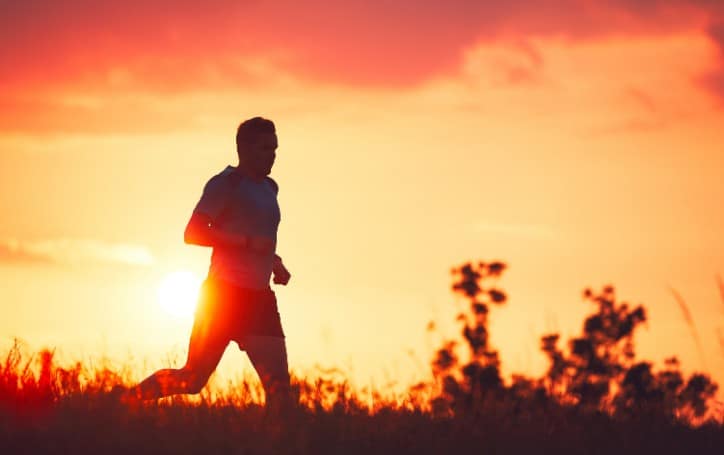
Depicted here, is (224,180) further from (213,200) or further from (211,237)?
(211,237)

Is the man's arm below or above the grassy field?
above

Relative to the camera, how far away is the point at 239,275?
25.8ft

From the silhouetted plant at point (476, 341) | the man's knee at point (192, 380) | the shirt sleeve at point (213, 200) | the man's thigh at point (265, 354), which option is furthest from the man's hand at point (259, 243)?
the silhouetted plant at point (476, 341)

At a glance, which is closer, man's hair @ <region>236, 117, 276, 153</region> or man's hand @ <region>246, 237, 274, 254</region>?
man's hand @ <region>246, 237, 274, 254</region>

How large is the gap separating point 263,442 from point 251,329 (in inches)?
40.3

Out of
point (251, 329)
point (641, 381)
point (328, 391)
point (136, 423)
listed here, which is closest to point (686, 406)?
point (328, 391)

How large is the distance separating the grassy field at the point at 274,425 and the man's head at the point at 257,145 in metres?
1.45

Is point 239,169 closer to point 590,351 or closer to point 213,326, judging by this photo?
point 213,326

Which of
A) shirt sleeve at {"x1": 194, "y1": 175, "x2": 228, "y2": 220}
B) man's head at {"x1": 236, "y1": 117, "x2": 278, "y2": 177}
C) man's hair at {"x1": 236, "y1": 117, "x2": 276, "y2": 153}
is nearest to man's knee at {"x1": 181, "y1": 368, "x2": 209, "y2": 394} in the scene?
shirt sleeve at {"x1": 194, "y1": 175, "x2": 228, "y2": 220}

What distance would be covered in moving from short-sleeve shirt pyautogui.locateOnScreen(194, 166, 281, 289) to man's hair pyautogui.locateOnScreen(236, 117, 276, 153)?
206 millimetres

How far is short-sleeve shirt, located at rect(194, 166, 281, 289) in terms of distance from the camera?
25.7ft

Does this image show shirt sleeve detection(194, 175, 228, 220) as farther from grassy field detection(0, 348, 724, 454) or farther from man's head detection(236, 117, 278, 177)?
grassy field detection(0, 348, 724, 454)

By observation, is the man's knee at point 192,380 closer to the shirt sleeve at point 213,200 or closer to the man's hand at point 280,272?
the man's hand at point 280,272

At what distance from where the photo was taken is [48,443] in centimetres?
691
